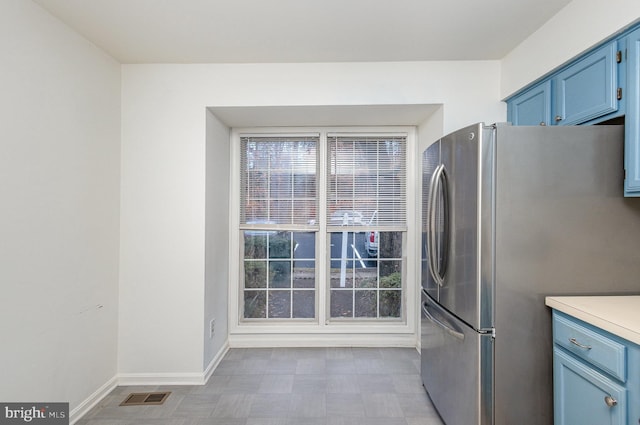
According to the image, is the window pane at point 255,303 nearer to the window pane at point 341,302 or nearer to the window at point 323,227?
the window at point 323,227

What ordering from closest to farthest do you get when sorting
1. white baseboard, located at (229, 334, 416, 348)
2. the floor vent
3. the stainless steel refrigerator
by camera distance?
the stainless steel refrigerator → the floor vent → white baseboard, located at (229, 334, 416, 348)

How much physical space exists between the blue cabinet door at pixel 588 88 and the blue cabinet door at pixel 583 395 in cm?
127

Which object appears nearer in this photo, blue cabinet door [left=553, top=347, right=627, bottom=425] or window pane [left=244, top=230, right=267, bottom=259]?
blue cabinet door [left=553, top=347, right=627, bottom=425]

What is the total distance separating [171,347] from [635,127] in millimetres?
3226

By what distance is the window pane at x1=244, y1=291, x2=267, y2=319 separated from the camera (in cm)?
315

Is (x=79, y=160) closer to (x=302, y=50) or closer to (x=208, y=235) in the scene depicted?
(x=208, y=235)

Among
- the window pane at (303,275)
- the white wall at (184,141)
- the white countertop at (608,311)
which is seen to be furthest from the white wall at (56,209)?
the white countertop at (608,311)

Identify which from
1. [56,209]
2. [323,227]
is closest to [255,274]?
[323,227]

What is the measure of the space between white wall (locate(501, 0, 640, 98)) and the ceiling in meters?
0.07

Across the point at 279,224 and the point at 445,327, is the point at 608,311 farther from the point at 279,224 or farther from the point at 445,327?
the point at 279,224

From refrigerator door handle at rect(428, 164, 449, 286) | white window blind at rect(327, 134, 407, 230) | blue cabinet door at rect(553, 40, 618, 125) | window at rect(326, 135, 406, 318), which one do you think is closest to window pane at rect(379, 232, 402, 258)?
window at rect(326, 135, 406, 318)

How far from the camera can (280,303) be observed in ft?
10.4

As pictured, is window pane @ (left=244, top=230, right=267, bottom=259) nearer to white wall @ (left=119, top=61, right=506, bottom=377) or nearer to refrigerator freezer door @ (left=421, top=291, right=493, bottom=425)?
white wall @ (left=119, top=61, right=506, bottom=377)

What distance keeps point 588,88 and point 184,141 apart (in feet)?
8.85
